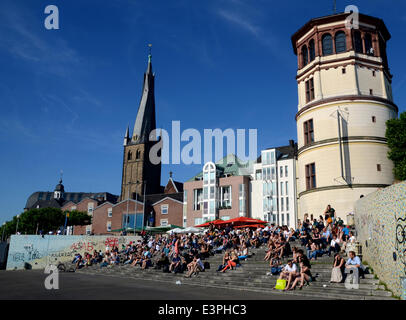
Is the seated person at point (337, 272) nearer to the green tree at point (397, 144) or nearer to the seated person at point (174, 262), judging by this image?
the seated person at point (174, 262)

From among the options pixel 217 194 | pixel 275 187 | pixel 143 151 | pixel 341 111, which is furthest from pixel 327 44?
pixel 143 151

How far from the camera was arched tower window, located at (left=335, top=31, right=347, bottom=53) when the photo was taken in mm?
32531

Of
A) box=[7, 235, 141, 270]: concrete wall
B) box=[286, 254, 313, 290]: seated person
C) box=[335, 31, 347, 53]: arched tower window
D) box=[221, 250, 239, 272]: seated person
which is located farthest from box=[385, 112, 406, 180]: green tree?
box=[7, 235, 141, 270]: concrete wall

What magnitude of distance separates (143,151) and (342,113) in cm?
8413

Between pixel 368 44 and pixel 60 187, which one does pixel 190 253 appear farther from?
pixel 60 187

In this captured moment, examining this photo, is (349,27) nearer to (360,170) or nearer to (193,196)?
(360,170)

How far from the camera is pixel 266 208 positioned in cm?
6331

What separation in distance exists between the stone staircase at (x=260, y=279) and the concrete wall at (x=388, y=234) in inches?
30.7

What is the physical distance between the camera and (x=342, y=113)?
30.8 metres
